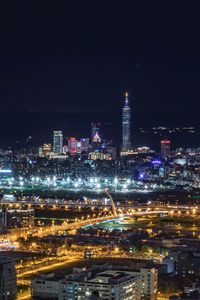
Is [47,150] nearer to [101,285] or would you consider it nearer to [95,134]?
[95,134]

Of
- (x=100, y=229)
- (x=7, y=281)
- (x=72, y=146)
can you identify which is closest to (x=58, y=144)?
(x=72, y=146)

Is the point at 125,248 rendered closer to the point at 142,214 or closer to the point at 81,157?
the point at 142,214

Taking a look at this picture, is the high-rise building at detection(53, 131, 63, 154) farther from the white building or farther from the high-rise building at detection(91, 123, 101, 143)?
the white building

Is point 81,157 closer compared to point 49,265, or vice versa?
point 49,265

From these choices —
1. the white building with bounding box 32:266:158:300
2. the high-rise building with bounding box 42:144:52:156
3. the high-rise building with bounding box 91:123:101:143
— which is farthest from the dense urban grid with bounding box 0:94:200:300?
the high-rise building with bounding box 91:123:101:143

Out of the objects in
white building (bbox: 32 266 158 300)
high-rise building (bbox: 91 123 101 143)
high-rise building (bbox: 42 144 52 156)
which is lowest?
white building (bbox: 32 266 158 300)

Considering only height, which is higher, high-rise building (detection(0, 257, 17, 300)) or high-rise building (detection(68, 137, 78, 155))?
high-rise building (detection(68, 137, 78, 155))

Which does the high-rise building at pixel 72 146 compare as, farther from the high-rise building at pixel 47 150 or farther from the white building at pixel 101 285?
the white building at pixel 101 285

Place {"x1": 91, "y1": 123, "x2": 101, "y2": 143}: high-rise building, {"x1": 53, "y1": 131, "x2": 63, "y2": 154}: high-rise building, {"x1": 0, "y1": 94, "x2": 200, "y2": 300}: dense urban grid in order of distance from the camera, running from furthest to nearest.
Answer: {"x1": 91, "y1": 123, "x2": 101, "y2": 143}: high-rise building
{"x1": 53, "y1": 131, "x2": 63, "y2": 154}: high-rise building
{"x1": 0, "y1": 94, "x2": 200, "y2": 300}: dense urban grid

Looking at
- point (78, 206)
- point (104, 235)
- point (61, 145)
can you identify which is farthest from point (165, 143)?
point (104, 235)
